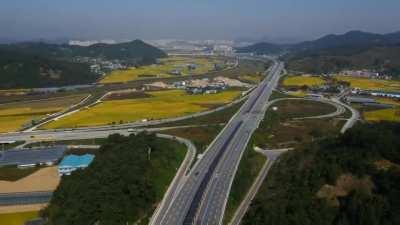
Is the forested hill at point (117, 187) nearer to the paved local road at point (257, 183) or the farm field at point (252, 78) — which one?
the paved local road at point (257, 183)

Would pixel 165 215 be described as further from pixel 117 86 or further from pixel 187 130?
pixel 117 86

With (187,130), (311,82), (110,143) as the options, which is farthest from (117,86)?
(110,143)

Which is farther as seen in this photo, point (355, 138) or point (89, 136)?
point (89, 136)

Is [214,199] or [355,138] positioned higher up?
[355,138]

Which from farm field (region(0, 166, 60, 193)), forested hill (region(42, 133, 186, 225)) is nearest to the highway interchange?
forested hill (region(42, 133, 186, 225))

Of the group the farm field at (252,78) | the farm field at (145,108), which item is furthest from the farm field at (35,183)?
the farm field at (252,78)

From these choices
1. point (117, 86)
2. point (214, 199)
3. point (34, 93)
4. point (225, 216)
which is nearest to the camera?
point (225, 216)
